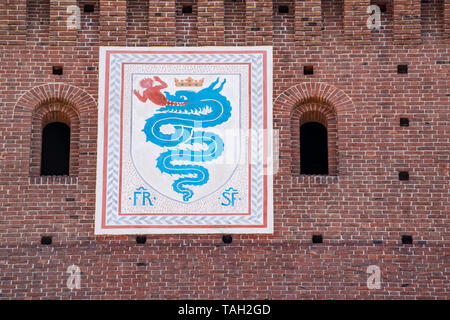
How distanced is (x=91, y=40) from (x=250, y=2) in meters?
3.26

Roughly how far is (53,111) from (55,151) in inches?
31.2

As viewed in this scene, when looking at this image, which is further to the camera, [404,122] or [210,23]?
[210,23]

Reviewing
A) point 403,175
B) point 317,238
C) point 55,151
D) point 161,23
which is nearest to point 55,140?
point 55,151

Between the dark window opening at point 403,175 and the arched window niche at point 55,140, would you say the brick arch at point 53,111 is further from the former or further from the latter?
the dark window opening at point 403,175

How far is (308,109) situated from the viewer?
54.3 ft

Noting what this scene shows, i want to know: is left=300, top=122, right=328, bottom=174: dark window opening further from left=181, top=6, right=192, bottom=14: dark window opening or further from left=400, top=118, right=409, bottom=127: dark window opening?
left=181, top=6, right=192, bottom=14: dark window opening

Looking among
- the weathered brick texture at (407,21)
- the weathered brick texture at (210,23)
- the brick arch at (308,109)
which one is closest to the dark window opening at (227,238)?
the brick arch at (308,109)

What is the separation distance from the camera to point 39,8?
16984mm

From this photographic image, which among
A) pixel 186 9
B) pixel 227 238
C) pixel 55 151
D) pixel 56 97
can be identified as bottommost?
pixel 227 238

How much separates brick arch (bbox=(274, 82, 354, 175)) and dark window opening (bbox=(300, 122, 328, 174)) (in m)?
0.35

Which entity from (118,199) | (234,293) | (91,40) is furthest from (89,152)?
(234,293)

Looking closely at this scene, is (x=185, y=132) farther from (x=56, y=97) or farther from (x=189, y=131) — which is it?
(x=56, y=97)

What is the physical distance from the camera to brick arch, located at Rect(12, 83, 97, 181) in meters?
16.2

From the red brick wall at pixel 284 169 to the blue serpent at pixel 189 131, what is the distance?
3.44ft
